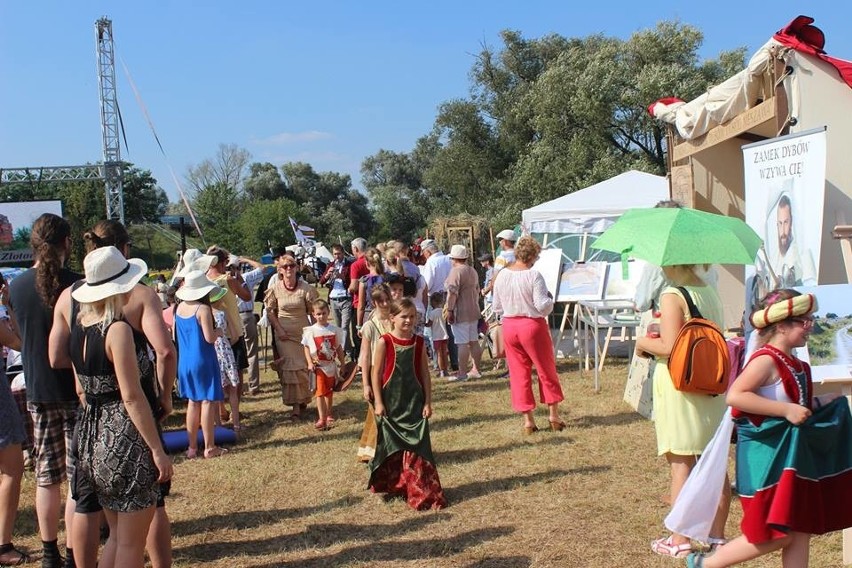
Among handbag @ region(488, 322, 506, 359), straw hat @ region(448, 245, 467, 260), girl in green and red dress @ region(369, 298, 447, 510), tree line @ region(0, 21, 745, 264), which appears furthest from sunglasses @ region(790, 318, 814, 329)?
tree line @ region(0, 21, 745, 264)

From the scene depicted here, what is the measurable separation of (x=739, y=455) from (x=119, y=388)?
2.59m

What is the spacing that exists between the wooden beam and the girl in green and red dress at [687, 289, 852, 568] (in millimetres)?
3726

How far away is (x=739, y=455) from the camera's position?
3180mm

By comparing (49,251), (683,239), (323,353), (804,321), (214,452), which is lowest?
(214,452)

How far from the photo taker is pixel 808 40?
5.70 m

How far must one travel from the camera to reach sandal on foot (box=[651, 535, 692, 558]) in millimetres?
4105

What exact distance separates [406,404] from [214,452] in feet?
8.17

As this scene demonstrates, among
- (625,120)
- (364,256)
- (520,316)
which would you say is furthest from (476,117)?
(520,316)

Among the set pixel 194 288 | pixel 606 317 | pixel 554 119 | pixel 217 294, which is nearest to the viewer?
pixel 194 288

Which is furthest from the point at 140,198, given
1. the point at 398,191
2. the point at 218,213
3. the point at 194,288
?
the point at 194,288

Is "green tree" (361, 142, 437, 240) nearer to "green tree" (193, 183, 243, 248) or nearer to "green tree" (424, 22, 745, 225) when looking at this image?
"green tree" (193, 183, 243, 248)

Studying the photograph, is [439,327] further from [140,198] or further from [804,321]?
[140,198]

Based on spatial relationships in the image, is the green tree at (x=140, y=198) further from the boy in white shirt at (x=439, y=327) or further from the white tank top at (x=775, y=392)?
the white tank top at (x=775, y=392)

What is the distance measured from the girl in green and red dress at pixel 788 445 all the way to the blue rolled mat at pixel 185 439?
5176 mm
